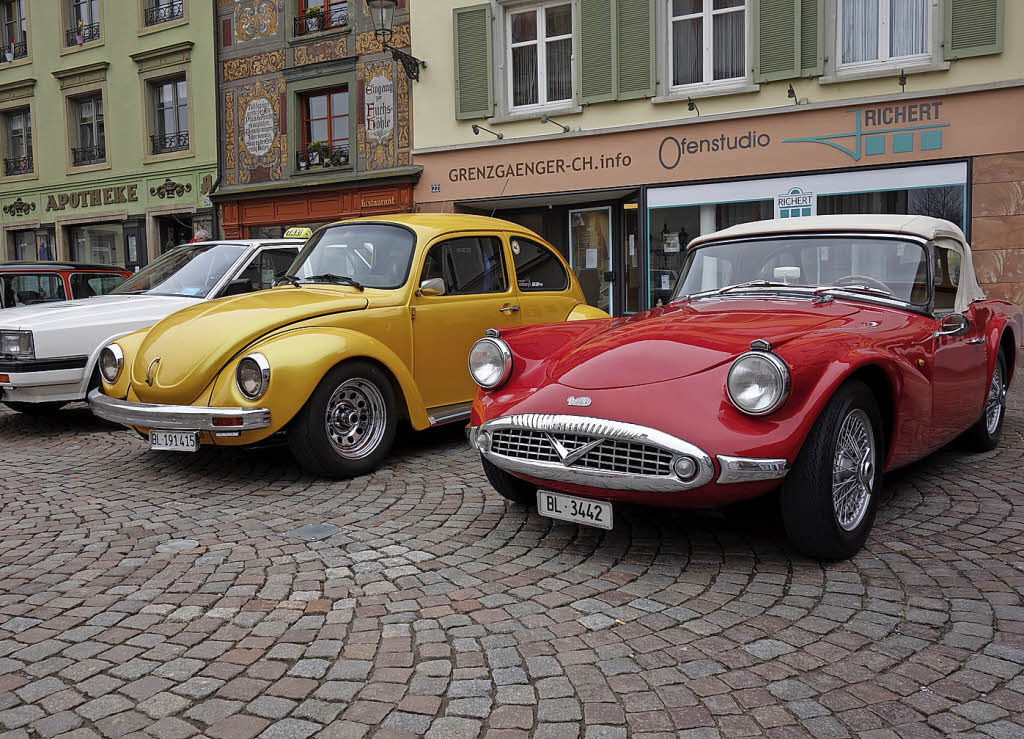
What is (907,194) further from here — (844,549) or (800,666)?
(800,666)

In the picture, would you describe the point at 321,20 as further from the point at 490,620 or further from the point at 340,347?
the point at 490,620

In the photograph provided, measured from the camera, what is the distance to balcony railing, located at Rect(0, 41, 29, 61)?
21.8m

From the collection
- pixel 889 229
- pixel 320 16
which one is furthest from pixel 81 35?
pixel 889 229

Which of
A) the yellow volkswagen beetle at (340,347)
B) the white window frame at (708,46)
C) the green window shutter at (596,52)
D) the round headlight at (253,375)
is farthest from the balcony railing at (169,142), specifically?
the round headlight at (253,375)

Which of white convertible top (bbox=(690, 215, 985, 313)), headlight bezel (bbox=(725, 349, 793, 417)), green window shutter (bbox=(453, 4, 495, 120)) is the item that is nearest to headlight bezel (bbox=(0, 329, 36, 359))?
white convertible top (bbox=(690, 215, 985, 313))

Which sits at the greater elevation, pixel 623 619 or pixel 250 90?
pixel 250 90

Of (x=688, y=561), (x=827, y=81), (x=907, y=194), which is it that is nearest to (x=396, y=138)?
(x=827, y=81)

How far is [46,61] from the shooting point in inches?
837

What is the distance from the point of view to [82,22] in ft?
68.5

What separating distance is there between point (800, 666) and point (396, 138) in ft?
49.1

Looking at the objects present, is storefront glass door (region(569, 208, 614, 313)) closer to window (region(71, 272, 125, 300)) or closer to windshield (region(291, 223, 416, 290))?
window (region(71, 272, 125, 300))

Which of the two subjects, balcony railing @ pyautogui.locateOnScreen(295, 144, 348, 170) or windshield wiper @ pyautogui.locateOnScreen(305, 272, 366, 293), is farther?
balcony railing @ pyautogui.locateOnScreen(295, 144, 348, 170)

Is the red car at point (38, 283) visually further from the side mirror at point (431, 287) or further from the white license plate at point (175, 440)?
the side mirror at point (431, 287)

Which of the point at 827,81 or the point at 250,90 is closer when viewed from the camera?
the point at 827,81
